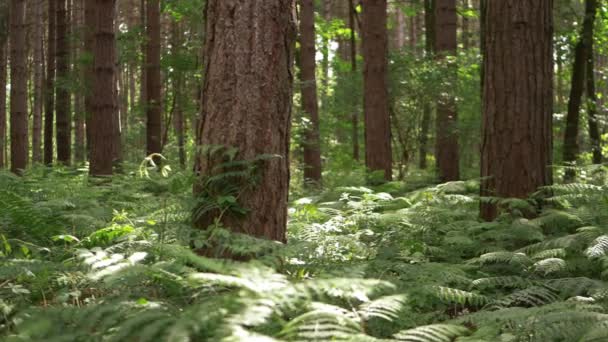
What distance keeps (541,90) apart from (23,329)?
499 cm

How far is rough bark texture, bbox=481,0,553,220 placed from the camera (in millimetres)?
5844

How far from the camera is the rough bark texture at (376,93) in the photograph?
11836 millimetres

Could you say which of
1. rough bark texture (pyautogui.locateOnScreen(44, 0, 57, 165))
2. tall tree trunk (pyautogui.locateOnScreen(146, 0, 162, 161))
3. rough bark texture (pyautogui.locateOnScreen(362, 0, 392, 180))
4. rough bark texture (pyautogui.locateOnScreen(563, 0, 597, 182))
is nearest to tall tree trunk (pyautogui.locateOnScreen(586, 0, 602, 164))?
rough bark texture (pyautogui.locateOnScreen(563, 0, 597, 182))

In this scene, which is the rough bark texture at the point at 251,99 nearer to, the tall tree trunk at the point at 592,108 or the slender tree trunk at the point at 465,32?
the tall tree trunk at the point at 592,108

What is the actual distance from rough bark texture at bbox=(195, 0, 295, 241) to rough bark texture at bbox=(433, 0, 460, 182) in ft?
31.1

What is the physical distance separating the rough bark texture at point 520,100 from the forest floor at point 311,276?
282 millimetres

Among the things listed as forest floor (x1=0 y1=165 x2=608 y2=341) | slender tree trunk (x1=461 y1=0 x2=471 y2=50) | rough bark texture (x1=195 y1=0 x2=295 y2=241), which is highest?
slender tree trunk (x1=461 y1=0 x2=471 y2=50)

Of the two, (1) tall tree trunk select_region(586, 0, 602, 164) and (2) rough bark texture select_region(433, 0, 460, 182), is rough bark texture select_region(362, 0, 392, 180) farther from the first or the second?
(1) tall tree trunk select_region(586, 0, 602, 164)

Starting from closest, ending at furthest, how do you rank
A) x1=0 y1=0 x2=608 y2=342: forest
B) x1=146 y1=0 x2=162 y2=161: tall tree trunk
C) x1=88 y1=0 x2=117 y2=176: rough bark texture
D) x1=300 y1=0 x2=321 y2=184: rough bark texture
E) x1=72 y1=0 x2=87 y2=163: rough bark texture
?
1. x1=0 y1=0 x2=608 y2=342: forest
2. x1=88 y1=0 x2=117 y2=176: rough bark texture
3. x1=300 y1=0 x2=321 y2=184: rough bark texture
4. x1=146 y1=0 x2=162 y2=161: tall tree trunk
5. x1=72 y1=0 x2=87 y2=163: rough bark texture

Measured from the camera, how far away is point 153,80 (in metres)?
14.3

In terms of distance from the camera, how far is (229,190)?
155 inches

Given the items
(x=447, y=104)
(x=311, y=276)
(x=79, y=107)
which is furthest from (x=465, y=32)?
(x=311, y=276)

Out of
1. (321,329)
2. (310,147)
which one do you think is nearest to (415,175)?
(310,147)

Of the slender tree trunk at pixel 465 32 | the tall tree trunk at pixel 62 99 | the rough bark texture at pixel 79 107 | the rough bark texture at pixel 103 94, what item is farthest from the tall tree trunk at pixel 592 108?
the tall tree trunk at pixel 62 99
